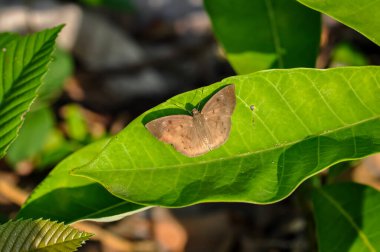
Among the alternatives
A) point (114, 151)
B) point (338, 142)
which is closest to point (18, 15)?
point (114, 151)

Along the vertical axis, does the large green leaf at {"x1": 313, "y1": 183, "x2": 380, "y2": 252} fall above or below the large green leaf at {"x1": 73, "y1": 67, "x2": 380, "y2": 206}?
below

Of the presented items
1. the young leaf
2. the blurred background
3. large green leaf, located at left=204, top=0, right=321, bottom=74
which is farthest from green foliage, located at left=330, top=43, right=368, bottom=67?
the young leaf

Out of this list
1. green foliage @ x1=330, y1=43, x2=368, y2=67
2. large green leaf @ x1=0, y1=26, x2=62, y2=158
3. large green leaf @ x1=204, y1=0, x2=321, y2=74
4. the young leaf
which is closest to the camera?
the young leaf

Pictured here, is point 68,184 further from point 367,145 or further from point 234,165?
point 367,145

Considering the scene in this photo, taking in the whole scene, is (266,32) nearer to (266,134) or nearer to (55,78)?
(266,134)

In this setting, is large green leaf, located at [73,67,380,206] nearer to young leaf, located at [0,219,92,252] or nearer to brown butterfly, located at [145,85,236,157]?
brown butterfly, located at [145,85,236,157]

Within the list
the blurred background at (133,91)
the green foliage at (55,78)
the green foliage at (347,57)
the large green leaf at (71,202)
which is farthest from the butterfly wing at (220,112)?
the green foliage at (347,57)
